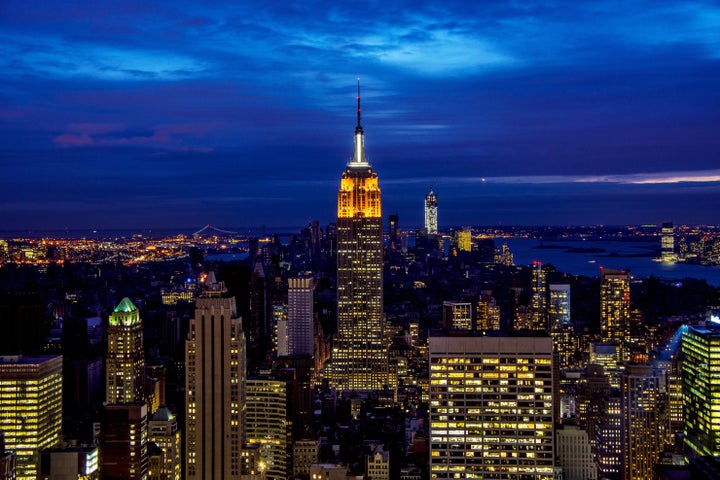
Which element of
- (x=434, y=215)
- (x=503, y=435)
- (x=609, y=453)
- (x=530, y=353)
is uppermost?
(x=434, y=215)

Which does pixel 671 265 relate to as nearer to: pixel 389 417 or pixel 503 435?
pixel 389 417

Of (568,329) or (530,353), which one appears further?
(568,329)

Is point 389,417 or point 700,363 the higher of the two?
point 700,363

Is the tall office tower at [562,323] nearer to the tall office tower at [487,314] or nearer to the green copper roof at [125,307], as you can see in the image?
the tall office tower at [487,314]

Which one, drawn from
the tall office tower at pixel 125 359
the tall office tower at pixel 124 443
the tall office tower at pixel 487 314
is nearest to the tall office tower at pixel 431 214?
the tall office tower at pixel 487 314

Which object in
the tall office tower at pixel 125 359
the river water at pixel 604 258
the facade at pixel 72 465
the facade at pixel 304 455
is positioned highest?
the river water at pixel 604 258

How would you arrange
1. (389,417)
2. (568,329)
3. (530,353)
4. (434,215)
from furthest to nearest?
(434,215) → (568,329) → (389,417) → (530,353)

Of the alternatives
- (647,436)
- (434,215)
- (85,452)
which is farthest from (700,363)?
(434,215)
